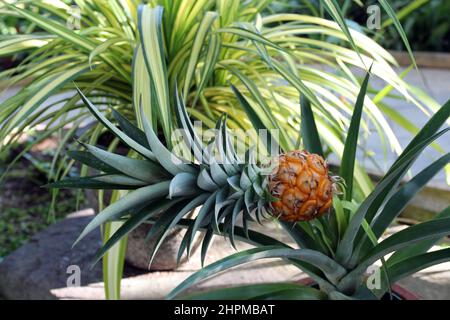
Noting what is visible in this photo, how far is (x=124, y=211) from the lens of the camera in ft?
2.46

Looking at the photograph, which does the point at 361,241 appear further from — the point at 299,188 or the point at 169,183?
the point at 169,183

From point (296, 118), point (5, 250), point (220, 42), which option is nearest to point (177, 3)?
point (220, 42)

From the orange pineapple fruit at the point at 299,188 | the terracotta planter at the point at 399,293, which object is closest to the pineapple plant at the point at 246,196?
the orange pineapple fruit at the point at 299,188

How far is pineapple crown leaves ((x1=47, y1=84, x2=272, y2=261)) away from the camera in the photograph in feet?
2.41

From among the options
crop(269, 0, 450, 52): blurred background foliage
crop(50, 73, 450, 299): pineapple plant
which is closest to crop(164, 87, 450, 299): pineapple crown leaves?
crop(50, 73, 450, 299): pineapple plant

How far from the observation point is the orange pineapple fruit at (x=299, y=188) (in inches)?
29.5

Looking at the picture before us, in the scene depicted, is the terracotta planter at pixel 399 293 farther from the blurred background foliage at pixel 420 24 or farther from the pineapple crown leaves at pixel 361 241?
the blurred background foliage at pixel 420 24

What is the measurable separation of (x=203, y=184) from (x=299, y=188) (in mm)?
126

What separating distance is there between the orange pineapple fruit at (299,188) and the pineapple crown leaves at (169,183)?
0.07 ft

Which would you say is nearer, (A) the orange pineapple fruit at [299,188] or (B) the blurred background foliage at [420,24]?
(A) the orange pineapple fruit at [299,188]

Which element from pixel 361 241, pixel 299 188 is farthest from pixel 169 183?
pixel 361 241

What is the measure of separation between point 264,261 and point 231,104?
1.42 feet

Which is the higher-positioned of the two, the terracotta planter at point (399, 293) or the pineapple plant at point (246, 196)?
the pineapple plant at point (246, 196)
